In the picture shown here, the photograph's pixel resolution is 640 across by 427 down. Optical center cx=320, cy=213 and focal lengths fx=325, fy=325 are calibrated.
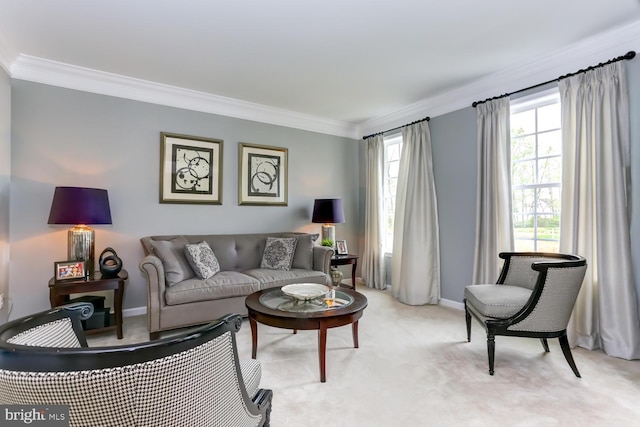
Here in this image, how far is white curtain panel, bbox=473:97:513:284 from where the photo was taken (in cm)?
333

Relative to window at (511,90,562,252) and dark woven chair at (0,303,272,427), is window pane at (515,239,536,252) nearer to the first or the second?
window at (511,90,562,252)

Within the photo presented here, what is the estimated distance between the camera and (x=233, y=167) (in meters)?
4.23

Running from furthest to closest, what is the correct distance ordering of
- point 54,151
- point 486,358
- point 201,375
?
point 54,151 < point 486,358 < point 201,375

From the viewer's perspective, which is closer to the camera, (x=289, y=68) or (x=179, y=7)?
(x=179, y=7)

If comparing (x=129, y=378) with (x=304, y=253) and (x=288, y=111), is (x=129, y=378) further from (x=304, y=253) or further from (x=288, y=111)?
(x=288, y=111)

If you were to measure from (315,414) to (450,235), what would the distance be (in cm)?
285

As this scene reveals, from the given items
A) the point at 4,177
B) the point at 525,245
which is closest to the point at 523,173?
the point at 525,245

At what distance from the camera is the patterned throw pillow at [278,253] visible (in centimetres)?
383

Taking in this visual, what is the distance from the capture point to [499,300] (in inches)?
93.8

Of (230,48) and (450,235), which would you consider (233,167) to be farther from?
(450,235)

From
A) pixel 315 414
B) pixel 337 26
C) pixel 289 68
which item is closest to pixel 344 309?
pixel 315 414

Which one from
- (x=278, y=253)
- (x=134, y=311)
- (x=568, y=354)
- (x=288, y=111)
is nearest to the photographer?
(x=568, y=354)

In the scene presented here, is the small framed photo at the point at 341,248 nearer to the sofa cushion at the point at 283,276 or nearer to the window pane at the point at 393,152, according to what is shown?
the sofa cushion at the point at 283,276

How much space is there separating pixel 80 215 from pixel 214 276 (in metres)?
1.28
